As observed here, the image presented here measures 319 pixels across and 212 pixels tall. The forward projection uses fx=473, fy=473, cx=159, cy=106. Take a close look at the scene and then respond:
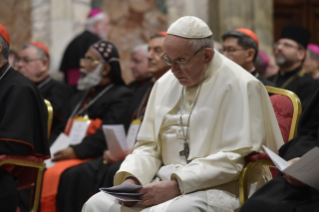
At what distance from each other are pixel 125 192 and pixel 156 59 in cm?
211

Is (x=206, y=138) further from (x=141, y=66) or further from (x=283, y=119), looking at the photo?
(x=141, y=66)

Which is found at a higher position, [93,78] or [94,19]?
[94,19]

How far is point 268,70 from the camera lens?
7.43m

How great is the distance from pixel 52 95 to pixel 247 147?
3.30m

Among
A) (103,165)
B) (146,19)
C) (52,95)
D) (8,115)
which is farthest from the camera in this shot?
(146,19)

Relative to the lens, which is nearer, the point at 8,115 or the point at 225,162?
the point at 225,162

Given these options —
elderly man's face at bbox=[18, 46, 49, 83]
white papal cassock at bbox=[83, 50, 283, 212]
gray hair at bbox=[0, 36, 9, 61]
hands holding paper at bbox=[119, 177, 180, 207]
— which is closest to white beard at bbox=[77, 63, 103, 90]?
elderly man's face at bbox=[18, 46, 49, 83]

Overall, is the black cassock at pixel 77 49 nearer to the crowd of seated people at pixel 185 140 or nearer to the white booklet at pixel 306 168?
the crowd of seated people at pixel 185 140

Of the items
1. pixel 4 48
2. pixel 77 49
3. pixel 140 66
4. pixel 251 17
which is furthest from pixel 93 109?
pixel 251 17

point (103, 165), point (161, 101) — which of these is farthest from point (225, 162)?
point (103, 165)

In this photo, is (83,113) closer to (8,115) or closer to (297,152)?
(8,115)

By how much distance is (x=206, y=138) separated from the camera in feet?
10.1

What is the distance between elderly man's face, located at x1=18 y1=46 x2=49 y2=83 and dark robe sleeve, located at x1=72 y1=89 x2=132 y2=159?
1198 mm

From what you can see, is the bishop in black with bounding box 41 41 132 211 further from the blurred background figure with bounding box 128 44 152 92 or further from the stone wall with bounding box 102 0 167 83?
the stone wall with bounding box 102 0 167 83
